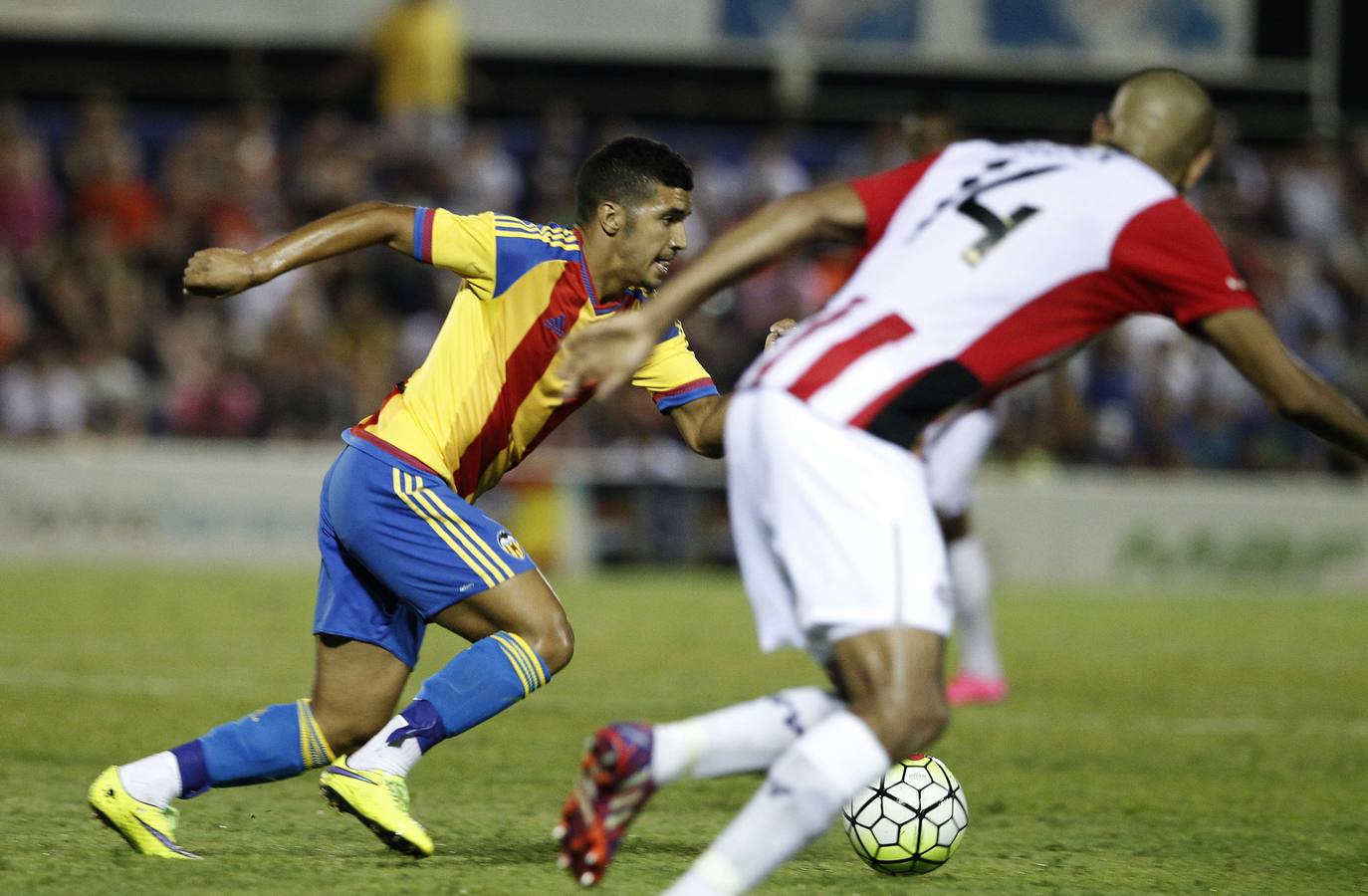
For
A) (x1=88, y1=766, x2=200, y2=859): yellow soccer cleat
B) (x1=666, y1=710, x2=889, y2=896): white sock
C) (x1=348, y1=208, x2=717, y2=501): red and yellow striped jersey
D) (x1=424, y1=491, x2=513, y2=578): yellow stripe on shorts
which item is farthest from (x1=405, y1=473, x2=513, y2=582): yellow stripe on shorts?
(x1=666, y1=710, x2=889, y2=896): white sock

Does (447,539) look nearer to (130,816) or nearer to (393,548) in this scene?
(393,548)

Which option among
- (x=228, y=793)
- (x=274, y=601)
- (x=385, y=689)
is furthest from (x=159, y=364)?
(x=385, y=689)

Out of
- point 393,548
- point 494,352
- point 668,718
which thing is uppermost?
point 494,352

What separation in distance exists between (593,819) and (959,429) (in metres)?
5.69

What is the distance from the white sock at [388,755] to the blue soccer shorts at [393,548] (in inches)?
14.2

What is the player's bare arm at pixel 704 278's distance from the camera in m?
3.87

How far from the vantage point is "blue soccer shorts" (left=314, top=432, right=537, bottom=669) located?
5.20 meters

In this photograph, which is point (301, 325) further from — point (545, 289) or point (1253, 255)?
point (545, 289)

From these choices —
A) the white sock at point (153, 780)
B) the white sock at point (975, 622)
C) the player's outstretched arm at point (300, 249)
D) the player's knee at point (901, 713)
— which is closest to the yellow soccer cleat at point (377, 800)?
the white sock at point (153, 780)

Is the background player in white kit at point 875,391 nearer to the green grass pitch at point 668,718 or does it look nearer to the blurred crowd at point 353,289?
the green grass pitch at point 668,718

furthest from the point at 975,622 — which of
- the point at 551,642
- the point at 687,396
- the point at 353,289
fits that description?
the point at 353,289

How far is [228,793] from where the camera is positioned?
21.6 ft

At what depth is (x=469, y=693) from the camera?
511 centimetres

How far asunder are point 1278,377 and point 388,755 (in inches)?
100
